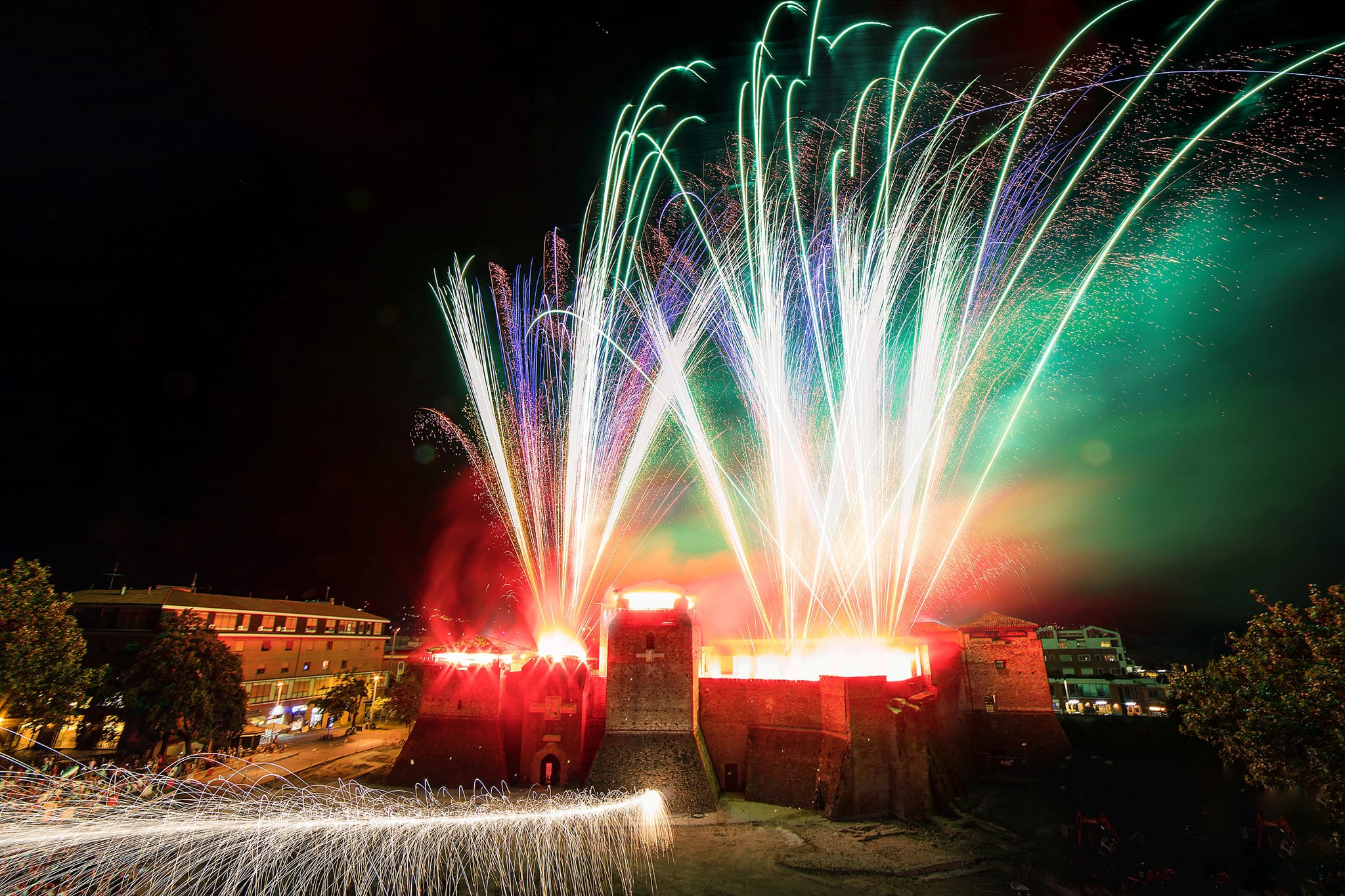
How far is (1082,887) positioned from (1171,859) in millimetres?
5450

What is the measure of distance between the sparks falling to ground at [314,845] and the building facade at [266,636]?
22.9 meters

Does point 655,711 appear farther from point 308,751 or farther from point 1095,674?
point 1095,674

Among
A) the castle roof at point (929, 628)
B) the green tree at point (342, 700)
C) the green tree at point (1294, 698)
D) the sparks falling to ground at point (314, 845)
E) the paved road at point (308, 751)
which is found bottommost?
the paved road at point (308, 751)

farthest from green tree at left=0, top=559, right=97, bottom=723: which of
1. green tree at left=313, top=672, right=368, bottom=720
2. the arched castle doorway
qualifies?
the arched castle doorway

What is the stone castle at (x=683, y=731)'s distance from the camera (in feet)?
84.7

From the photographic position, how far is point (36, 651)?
27219 millimetres

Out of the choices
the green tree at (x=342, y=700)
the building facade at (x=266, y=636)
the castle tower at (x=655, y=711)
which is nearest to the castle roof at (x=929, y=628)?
the castle tower at (x=655, y=711)

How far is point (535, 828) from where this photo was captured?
21.6 meters

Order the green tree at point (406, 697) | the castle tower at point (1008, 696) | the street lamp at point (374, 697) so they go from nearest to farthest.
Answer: the castle tower at point (1008, 696) → the green tree at point (406, 697) → the street lamp at point (374, 697)

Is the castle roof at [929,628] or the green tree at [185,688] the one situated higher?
the castle roof at [929,628]

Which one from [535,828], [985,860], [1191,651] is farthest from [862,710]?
[1191,651]

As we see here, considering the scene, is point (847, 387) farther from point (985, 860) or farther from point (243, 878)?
point (243, 878)

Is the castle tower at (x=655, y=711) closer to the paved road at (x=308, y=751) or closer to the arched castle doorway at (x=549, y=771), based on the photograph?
the arched castle doorway at (x=549, y=771)

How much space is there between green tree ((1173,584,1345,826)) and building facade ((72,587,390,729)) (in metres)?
50.6
